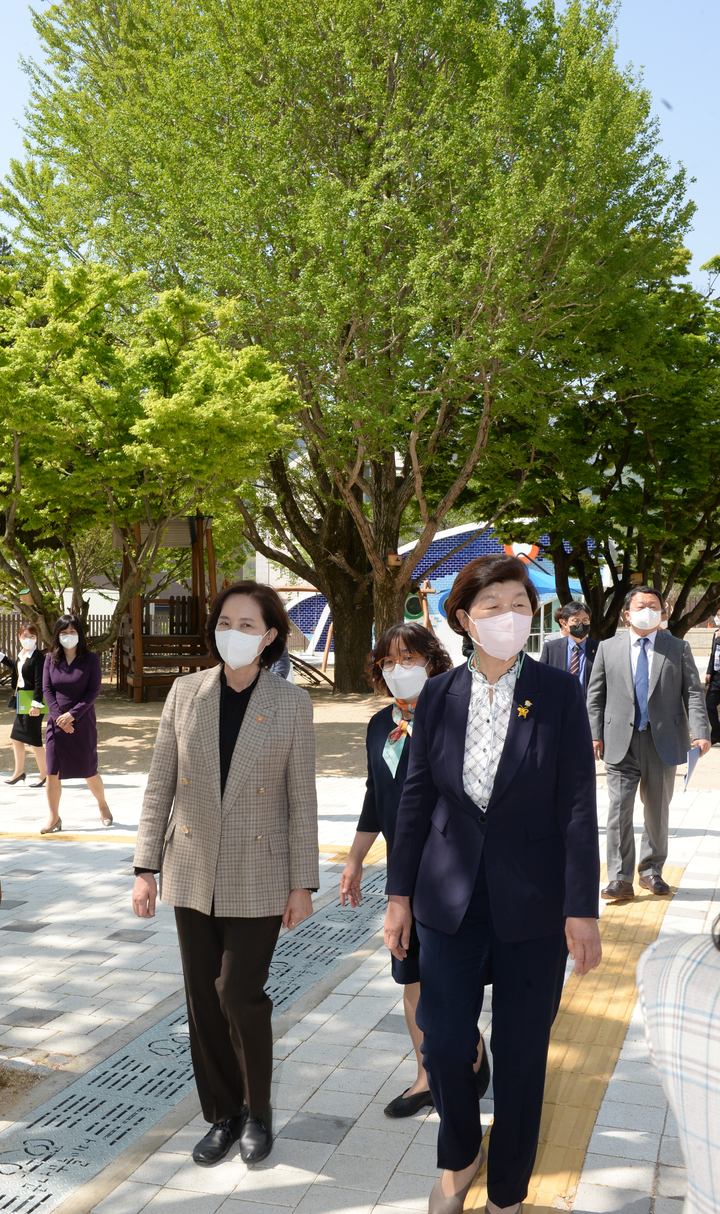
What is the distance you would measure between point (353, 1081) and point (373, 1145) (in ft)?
1.58

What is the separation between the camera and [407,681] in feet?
11.9

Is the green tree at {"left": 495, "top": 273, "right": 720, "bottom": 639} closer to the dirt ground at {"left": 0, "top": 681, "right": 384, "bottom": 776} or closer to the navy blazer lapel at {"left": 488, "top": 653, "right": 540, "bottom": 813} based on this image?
the dirt ground at {"left": 0, "top": 681, "right": 384, "bottom": 776}

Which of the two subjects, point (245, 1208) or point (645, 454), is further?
point (645, 454)

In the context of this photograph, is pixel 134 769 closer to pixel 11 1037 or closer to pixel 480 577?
pixel 11 1037

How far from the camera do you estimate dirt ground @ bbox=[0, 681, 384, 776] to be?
43.2 feet

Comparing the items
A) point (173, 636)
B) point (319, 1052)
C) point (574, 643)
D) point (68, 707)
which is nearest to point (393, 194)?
point (173, 636)

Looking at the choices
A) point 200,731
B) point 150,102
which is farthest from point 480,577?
point 150,102

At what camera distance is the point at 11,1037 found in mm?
4246

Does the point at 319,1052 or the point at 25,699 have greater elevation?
the point at 25,699

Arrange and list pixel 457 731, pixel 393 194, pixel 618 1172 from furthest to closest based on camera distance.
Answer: pixel 393 194 < pixel 618 1172 < pixel 457 731

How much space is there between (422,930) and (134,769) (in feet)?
34.4

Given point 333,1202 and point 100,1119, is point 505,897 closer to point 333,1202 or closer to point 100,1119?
point 333,1202

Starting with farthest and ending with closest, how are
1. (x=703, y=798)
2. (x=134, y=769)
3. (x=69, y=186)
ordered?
1. (x=69, y=186)
2. (x=134, y=769)
3. (x=703, y=798)

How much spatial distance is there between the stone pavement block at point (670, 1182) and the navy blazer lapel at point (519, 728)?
1.32 metres
